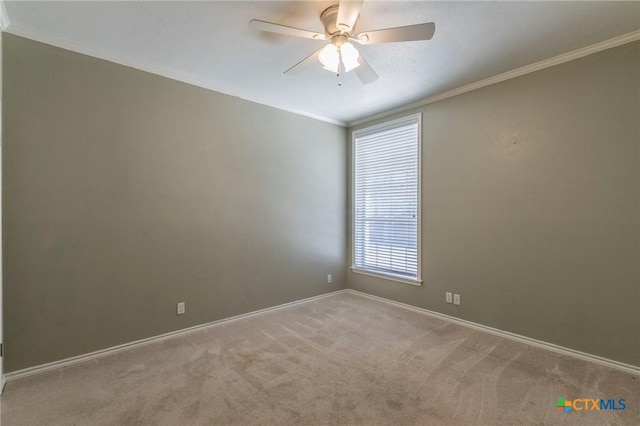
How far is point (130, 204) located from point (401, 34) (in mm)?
2695

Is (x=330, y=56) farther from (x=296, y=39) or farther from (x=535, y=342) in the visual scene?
(x=535, y=342)

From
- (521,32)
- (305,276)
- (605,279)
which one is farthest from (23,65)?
(605,279)

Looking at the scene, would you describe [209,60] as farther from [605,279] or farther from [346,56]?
[605,279]

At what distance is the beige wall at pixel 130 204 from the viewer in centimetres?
232

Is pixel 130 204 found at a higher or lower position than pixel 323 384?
higher

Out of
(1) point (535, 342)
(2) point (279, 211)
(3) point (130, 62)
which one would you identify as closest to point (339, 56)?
(3) point (130, 62)

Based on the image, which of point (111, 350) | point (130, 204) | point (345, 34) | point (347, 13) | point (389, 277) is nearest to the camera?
point (347, 13)

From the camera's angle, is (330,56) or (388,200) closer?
(330,56)

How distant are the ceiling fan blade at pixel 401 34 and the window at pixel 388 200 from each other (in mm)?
1950

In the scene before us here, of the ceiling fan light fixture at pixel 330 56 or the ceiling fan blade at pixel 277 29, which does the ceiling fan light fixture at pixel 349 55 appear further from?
the ceiling fan blade at pixel 277 29

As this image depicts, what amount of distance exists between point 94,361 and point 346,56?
3.24 m

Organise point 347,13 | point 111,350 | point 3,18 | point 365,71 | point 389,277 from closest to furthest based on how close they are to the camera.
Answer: point 347,13 → point 3,18 → point 365,71 → point 111,350 → point 389,277

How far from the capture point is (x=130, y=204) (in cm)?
Answer: 277

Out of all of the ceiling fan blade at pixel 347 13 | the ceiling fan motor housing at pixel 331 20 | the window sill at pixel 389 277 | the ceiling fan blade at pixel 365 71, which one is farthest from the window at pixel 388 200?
the ceiling fan blade at pixel 347 13
